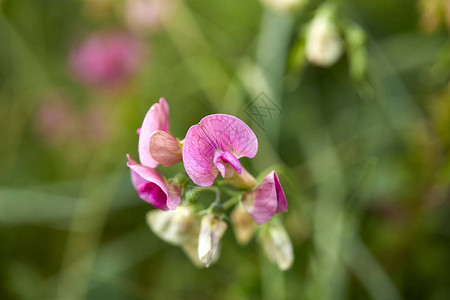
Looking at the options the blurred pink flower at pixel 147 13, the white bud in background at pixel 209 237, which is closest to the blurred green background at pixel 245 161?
the blurred pink flower at pixel 147 13

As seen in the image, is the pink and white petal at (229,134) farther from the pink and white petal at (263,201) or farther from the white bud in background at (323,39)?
the white bud in background at (323,39)

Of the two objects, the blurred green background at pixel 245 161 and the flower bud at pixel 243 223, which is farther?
the blurred green background at pixel 245 161

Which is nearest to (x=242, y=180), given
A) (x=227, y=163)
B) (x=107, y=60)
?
(x=227, y=163)

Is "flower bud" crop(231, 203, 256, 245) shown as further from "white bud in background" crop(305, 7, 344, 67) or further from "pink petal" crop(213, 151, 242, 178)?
"white bud in background" crop(305, 7, 344, 67)

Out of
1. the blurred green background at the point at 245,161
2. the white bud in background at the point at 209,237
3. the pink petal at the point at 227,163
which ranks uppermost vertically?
the pink petal at the point at 227,163

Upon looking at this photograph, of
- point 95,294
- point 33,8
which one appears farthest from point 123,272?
point 33,8

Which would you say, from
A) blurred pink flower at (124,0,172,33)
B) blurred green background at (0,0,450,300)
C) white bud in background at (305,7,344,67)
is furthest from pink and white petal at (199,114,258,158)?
blurred pink flower at (124,0,172,33)

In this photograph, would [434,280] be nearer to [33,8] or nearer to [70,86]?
[70,86]
